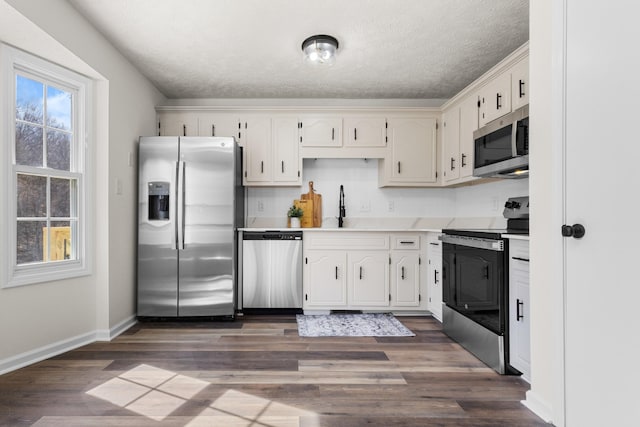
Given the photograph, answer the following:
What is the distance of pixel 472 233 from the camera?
2688 millimetres

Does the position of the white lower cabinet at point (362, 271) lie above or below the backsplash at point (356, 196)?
below

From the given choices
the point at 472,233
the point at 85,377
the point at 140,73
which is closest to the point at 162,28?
the point at 140,73

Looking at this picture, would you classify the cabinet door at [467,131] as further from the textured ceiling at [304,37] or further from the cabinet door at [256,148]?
the cabinet door at [256,148]

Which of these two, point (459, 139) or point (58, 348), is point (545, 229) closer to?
point (459, 139)

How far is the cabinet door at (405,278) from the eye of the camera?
3.84 metres

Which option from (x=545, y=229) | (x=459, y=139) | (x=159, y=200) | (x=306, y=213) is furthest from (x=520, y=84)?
(x=159, y=200)

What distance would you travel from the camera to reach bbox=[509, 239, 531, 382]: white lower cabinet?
2162 millimetres

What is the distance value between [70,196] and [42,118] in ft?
1.96

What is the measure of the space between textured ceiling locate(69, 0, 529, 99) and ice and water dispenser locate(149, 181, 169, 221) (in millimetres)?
1116

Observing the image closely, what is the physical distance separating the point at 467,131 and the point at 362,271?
5.63 ft

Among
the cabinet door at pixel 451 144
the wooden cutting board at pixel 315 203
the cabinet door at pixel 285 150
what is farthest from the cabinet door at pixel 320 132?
the cabinet door at pixel 451 144

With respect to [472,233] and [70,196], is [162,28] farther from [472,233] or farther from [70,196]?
[472,233]

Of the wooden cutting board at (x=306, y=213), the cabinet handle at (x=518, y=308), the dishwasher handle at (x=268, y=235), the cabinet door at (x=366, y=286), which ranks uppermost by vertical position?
the wooden cutting board at (x=306, y=213)

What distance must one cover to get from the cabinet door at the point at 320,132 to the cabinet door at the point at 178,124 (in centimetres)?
120
